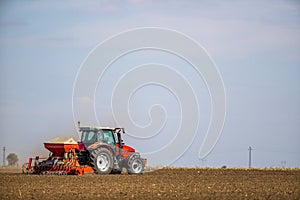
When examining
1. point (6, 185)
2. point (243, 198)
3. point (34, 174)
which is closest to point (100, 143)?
point (34, 174)

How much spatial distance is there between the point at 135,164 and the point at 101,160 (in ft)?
6.97

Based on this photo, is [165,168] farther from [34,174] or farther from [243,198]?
[243,198]

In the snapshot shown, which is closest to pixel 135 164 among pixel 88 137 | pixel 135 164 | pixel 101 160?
pixel 135 164

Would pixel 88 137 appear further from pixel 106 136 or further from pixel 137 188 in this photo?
pixel 137 188

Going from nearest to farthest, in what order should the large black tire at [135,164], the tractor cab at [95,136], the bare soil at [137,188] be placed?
1. the bare soil at [137,188]
2. the tractor cab at [95,136]
3. the large black tire at [135,164]

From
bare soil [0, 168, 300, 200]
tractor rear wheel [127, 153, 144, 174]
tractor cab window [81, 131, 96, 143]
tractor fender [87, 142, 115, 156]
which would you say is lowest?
bare soil [0, 168, 300, 200]

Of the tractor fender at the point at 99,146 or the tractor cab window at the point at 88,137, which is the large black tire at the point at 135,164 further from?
the tractor cab window at the point at 88,137

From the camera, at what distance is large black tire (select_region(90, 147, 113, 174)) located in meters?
32.3

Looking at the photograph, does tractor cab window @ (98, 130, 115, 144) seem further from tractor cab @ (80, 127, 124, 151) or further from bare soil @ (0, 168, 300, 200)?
bare soil @ (0, 168, 300, 200)

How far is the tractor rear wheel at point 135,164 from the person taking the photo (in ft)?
110

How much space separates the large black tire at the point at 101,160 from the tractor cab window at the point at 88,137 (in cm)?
87

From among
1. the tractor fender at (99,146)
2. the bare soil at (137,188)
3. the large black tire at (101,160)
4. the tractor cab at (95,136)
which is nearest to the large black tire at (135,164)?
the tractor fender at (99,146)

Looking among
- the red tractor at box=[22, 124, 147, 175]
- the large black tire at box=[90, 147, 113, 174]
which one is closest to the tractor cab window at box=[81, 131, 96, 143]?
the red tractor at box=[22, 124, 147, 175]

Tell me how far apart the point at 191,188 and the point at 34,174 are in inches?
427
